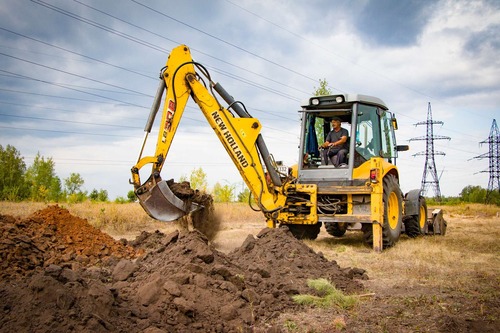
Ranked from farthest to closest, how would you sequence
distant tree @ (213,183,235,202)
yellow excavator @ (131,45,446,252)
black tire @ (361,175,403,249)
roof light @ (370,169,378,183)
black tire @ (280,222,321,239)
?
1. distant tree @ (213,183,235,202)
2. black tire @ (280,222,321,239)
3. black tire @ (361,175,403,249)
4. roof light @ (370,169,378,183)
5. yellow excavator @ (131,45,446,252)

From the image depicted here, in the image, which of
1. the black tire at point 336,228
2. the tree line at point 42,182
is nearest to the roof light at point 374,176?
the black tire at point 336,228

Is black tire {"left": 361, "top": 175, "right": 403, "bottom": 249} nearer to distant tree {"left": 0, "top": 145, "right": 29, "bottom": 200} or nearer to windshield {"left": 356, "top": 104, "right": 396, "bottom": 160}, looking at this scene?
windshield {"left": 356, "top": 104, "right": 396, "bottom": 160}

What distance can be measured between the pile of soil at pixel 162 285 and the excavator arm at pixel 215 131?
121 cm

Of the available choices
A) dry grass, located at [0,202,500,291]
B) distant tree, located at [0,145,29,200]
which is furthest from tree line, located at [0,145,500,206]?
dry grass, located at [0,202,500,291]

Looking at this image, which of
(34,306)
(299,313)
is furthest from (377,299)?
(34,306)

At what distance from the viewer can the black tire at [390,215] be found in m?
9.26

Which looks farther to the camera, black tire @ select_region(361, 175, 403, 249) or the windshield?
the windshield

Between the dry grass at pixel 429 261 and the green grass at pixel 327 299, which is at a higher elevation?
the dry grass at pixel 429 261

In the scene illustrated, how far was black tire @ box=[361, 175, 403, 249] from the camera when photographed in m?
9.26

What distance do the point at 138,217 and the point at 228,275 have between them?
32.5 ft

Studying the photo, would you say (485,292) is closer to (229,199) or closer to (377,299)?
(377,299)

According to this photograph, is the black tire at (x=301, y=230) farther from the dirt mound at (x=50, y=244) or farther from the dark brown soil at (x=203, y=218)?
the dirt mound at (x=50, y=244)

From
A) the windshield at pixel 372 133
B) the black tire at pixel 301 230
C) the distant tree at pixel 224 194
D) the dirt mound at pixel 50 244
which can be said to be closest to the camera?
the dirt mound at pixel 50 244

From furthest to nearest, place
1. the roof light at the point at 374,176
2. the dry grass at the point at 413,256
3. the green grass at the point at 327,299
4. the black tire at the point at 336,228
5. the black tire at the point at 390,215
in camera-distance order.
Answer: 1. the black tire at the point at 336,228
2. the black tire at the point at 390,215
3. the roof light at the point at 374,176
4. the dry grass at the point at 413,256
5. the green grass at the point at 327,299
